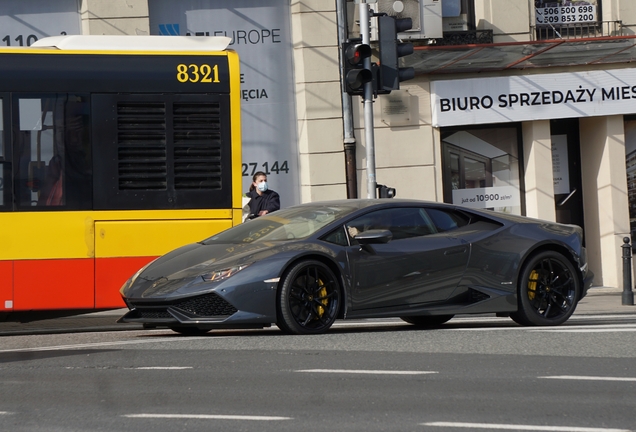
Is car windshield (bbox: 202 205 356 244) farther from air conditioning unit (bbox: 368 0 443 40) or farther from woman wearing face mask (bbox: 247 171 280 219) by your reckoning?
air conditioning unit (bbox: 368 0 443 40)

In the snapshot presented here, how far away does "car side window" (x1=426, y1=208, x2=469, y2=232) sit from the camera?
9.33 meters

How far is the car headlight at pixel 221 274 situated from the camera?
8141 mm

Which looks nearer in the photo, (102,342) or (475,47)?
(102,342)

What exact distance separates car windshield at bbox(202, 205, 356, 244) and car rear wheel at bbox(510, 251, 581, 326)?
1.75 meters

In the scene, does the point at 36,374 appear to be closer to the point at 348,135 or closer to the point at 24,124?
the point at 24,124

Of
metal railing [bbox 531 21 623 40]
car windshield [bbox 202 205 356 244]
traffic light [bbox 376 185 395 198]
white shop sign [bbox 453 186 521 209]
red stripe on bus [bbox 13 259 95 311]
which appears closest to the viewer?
car windshield [bbox 202 205 356 244]

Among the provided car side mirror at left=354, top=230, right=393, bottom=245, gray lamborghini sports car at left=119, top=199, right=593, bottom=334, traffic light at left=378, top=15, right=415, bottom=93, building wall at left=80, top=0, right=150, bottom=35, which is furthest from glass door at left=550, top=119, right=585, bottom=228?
car side mirror at left=354, top=230, right=393, bottom=245

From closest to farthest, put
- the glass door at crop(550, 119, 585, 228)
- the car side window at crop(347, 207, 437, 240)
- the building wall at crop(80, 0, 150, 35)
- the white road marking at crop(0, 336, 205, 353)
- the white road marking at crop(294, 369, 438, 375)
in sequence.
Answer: the white road marking at crop(294, 369, 438, 375) < the white road marking at crop(0, 336, 205, 353) < the car side window at crop(347, 207, 437, 240) < the building wall at crop(80, 0, 150, 35) < the glass door at crop(550, 119, 585, 228)

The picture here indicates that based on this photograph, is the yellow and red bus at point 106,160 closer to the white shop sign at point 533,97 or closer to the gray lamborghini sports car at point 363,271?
the gray lamborghini sports car at point 363,271

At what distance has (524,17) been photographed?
18.6m

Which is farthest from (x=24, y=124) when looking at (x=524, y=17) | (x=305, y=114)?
(x=524, y=17)

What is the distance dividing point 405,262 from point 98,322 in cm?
507

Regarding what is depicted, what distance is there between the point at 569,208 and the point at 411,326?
1055cm

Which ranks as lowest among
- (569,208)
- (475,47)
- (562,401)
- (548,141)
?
(562,401)
